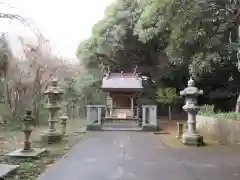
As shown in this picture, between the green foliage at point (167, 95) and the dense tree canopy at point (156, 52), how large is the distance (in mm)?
1311

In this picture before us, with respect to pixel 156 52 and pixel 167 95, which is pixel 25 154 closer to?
pixel 167 95

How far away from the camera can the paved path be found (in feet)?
20.8

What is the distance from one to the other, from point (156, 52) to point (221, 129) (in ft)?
42.8

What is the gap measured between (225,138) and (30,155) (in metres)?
6.58

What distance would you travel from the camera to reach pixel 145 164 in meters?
7.61

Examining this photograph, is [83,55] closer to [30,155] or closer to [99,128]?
[99,128]

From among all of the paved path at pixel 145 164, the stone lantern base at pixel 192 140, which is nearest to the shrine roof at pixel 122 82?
the stone lantern base at pixel 192 140

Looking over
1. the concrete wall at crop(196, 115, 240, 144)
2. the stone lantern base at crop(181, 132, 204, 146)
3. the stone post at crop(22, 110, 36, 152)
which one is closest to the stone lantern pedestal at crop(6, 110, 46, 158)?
the stone post at crop(22, 110, 36, 152)

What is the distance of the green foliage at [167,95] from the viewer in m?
22.2

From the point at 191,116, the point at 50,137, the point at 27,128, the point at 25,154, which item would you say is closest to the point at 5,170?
the point at 25,154

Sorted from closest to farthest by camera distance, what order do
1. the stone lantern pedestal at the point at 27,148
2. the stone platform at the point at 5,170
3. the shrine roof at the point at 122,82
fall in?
the stone platform at the point at 5,170, the stone lantern pedestal at the point at 27,148, the shrine roof at the point at 122,82

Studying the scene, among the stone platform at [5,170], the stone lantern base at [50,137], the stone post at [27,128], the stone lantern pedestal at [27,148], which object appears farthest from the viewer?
the stone lantern base at [50,137]

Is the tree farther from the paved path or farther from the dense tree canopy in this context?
the paved path

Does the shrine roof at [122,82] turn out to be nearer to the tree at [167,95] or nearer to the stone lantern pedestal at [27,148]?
the tree at [167,95]
